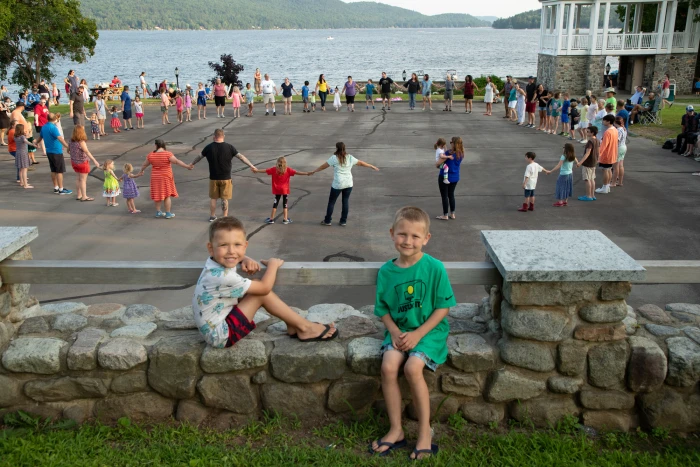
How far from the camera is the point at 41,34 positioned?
107 feet

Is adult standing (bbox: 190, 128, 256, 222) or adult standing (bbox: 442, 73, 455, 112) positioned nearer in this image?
adult standing (bbox: 190, 128, 256, 222)

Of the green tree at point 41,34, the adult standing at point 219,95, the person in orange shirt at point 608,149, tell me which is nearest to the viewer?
the person in orange shirt at point 608,149

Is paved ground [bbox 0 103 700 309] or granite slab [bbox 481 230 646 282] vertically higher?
granite slab [bbox 481 230 646 282]

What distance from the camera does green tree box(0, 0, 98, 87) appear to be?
32062 millimetres

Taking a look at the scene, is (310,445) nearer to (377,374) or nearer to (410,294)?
(377,374)

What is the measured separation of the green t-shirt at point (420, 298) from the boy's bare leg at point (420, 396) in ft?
0.50

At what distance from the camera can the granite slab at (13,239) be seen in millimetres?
3975

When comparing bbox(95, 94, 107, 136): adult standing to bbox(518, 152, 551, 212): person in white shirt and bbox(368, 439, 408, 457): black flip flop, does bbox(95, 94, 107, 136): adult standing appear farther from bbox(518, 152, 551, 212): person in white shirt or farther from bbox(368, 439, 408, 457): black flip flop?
bbox(368, 439, 408, 457): black flip flop

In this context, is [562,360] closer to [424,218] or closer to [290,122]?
[424,218]

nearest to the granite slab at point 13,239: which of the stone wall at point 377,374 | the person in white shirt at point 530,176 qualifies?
the stone wall at point 377,374

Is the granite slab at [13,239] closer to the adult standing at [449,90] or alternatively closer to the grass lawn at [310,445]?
the grass lawn at [310,445]

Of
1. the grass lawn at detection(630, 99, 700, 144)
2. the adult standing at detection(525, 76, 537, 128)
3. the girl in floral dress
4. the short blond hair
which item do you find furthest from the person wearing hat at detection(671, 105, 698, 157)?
the short blond hair

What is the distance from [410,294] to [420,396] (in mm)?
582

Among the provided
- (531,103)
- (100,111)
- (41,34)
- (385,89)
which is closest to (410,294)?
(100,111)
